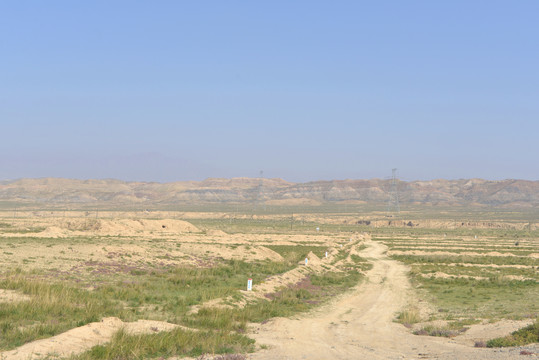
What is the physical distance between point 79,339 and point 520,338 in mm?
12809

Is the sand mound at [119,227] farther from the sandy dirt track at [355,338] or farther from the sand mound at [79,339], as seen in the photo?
the sand mound at [79,339]

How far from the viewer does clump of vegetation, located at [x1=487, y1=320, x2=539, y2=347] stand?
14.5 metres

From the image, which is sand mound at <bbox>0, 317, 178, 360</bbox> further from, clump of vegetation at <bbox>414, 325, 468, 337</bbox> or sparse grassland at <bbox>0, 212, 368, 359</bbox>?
clump of vegetation at <bbox>414, 325, 468, 337</bbox>

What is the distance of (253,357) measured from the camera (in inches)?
524

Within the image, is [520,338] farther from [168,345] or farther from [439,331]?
[168,345]

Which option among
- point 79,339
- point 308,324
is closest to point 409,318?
point 308,324

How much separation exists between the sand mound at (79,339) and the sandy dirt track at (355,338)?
11.8 feet

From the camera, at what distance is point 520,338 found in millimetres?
14867

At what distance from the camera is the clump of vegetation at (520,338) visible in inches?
572

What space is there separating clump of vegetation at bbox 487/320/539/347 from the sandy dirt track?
0.80 metres

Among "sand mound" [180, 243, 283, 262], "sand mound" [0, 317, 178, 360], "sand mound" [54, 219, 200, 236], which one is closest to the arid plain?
"sand mound" [0, 317, 178, 360]

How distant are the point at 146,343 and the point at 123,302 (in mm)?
7833

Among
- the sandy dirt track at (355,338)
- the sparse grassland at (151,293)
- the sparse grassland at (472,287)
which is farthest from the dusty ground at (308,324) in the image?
the sparse grassland at (472,287)

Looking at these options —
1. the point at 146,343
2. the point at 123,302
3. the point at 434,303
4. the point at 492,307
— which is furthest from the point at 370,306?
the point at 146,343
